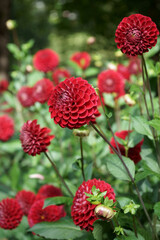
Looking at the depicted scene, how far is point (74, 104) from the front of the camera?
0.69 meters

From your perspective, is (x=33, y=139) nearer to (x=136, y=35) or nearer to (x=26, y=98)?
(x=136, y=35)

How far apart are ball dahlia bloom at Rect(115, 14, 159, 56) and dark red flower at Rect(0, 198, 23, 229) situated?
0.63 meters

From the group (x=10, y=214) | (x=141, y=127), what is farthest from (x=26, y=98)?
(x=141, y=127)

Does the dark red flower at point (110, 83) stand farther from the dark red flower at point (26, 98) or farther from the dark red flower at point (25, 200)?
the dark red flower at point (25, 200)

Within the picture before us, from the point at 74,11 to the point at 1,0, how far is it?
4.06 feet

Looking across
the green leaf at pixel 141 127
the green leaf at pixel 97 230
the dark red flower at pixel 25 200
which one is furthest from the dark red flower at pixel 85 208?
the dark red flower at pixel 25 200

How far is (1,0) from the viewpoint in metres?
3.97

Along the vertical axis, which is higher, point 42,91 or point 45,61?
point 45,61

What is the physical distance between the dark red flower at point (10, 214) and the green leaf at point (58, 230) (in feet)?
0.42

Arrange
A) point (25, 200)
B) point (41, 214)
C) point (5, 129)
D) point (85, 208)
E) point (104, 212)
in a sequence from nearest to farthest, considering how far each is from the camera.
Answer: point (104, 212) < point (85, 208) < point (41, 214) < point (25, 200) < point (5, 129)

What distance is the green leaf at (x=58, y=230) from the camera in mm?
833

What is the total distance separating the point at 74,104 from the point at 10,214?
0.49 metres

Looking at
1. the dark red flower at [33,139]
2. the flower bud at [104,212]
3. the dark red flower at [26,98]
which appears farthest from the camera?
the dark red flower at [26,98]

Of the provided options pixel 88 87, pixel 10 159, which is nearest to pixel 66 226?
pixel 88 87
